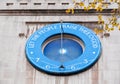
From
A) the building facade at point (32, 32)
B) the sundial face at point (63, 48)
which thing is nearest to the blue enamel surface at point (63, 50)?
the sundial face at point (63, 48)

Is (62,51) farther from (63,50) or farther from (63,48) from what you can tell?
(63,48)

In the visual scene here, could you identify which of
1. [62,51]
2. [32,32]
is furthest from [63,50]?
[32,32]

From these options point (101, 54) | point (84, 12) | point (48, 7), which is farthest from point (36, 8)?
point (101, 54)

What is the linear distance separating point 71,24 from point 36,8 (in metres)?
2.26

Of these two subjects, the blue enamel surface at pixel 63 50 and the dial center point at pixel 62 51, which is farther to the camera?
the dial center point at pixel 62 51

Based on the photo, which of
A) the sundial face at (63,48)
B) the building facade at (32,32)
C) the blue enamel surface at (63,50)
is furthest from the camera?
the blue enamel surface at (63,50)

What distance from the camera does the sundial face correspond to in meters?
29.7

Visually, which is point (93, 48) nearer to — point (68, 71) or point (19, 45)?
point (68, 71)

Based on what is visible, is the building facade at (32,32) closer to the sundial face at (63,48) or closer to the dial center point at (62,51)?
the sundial face at (63,48)

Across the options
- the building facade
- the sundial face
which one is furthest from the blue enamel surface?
the building facade

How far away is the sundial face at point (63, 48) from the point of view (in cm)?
2970

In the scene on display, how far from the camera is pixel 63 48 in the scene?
30906 mm

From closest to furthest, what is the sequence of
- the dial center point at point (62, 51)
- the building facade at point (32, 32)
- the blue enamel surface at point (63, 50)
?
the building facade at point (32, 32) → the blue enamel surface at point (63, 50) → the dial center point at point (62, 51)

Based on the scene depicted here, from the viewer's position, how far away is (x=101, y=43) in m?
30.8
